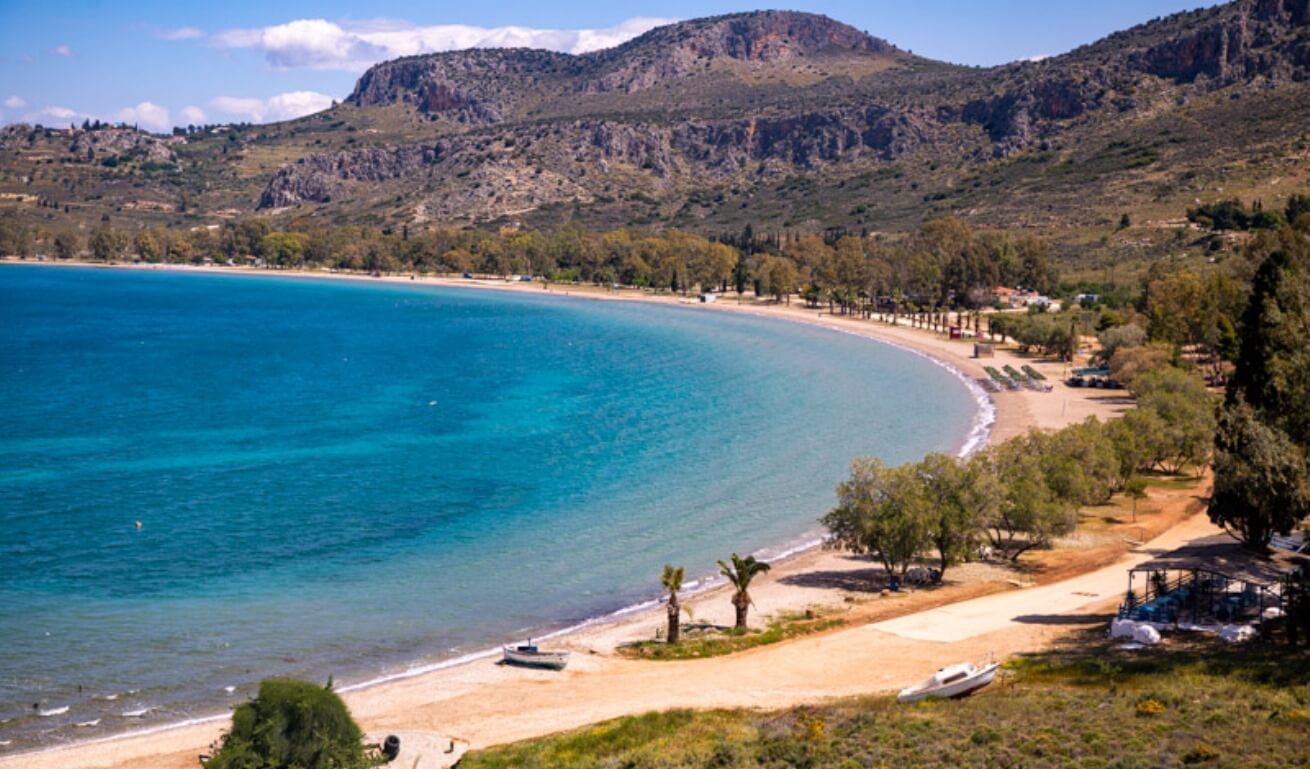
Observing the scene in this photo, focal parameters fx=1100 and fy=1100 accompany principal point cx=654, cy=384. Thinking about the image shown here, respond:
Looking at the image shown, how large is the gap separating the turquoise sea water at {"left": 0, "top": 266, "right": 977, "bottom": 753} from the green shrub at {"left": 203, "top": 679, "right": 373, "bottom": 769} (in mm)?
8672

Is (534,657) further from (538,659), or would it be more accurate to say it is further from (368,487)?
(368,487)

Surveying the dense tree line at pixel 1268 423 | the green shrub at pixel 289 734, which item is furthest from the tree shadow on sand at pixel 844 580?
the green shrub at pixel 289 734

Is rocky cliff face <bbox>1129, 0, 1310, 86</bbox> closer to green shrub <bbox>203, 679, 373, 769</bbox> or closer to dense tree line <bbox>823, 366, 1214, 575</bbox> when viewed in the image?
dense tree line <bbox>823, 366, 1214, 575</bbox>

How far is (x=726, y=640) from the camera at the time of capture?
33.8m

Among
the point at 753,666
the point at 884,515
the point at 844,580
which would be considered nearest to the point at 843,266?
the point at 844,580

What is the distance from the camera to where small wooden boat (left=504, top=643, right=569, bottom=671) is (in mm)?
31594

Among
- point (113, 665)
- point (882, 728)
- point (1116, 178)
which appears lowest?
point (113, 665)

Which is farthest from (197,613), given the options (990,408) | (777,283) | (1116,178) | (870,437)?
(1116,178)

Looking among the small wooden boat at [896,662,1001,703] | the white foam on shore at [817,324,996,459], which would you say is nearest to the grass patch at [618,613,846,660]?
the small wooden boat at [896,662,1001,703]

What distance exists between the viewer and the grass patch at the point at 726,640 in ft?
107

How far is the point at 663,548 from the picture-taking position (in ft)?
146

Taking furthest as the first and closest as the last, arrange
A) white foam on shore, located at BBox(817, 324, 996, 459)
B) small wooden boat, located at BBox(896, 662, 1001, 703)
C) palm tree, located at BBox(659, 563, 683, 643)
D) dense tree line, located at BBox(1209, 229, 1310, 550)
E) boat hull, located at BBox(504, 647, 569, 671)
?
white foam on shore, located at BBox(817, 324, 996, 459), dense tree line, located at BBox(1209, 229, 1310, 550), palm tree, located at BBox(659, 563, 683, 643), boat hull, located at BBox(504, 647, 569, 671), small wooden boat, located at BBox(896, 662, 1001, 703)

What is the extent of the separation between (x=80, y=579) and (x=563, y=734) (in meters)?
22.4

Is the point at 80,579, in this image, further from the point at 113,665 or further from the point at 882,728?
the point at 882,728
